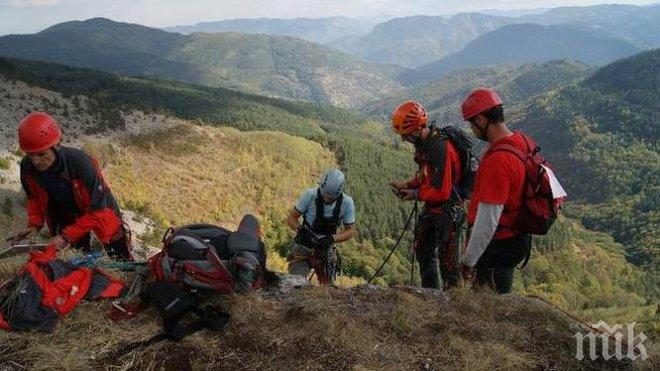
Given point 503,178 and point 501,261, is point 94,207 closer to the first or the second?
point 503,178

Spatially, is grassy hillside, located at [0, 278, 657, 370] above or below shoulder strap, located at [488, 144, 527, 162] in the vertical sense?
below

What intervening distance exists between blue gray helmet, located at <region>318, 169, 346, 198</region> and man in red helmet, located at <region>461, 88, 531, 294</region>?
7.60ft

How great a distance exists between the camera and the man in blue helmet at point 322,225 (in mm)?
6812

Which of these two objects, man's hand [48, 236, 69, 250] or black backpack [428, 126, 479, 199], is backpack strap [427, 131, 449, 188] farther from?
man's hand [48, 236, 69, 250]

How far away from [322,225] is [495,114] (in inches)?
140

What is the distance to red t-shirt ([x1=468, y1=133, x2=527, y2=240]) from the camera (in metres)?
4.20

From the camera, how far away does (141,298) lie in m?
4.45

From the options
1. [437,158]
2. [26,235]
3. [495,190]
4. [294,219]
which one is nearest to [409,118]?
[437,158]

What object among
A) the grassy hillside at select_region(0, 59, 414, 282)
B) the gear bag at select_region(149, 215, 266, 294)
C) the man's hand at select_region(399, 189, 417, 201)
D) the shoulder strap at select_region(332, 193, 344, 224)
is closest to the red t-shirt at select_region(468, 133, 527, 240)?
the man's hand at select_region(399, 189, 417, 201)

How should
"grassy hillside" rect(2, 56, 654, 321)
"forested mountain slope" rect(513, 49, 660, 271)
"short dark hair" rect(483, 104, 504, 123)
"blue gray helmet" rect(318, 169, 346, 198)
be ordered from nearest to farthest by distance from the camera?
"short dark hair" rect(483, 104, 504, 123)
"blue gray helmet" rect(318, 169, 346, 198)
"grassy hillside" rect(2, 56, 654, 321)
"forested mountain slope" rect(513, 49, 660, 271)

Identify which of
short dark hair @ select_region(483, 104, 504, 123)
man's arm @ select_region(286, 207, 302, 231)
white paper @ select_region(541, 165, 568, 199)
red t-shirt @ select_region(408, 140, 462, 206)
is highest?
short dark hair @ select_region(483, 104, 504, 123)

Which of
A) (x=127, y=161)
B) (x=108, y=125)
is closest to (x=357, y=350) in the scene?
(x=127, y=161)

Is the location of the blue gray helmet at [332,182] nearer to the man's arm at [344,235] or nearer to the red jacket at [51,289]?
the man's arm at [344,235]

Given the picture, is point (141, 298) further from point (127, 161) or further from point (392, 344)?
point (127, 161)
